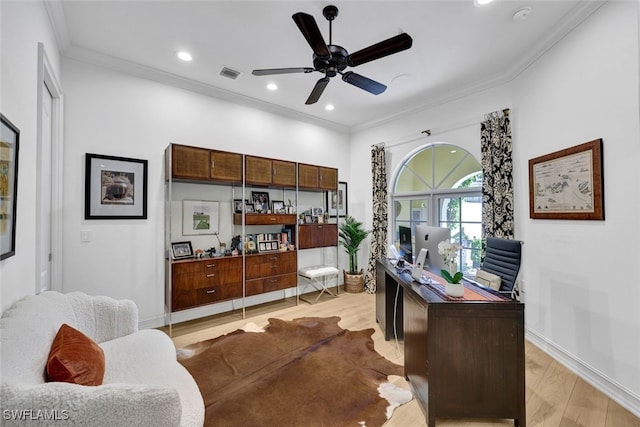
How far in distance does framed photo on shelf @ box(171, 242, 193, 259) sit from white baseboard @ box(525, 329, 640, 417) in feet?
13.4

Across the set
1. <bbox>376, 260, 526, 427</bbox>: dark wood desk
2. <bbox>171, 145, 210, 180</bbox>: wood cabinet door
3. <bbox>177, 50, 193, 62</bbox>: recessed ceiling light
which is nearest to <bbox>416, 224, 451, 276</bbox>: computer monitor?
<bbox>376, 260, 526, 427</bbox>: dark wood desk

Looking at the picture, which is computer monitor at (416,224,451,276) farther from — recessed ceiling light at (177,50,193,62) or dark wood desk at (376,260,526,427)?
recessed ceiling light at (177,50,193,62)

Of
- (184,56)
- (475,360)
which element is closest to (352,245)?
(475,360)

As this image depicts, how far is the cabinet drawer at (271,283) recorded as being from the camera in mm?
3660

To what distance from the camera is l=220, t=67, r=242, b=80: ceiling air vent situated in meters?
3.21

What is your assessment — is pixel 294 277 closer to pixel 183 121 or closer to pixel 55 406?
pixel 183 121

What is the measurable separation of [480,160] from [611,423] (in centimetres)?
268

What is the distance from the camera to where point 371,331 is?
10.5 feet

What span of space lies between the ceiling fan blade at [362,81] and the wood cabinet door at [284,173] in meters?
1.79

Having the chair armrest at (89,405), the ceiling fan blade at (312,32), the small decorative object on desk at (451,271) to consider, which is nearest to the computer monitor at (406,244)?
the small decorative object on desk at (451,271)

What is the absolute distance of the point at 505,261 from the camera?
2.54 metres

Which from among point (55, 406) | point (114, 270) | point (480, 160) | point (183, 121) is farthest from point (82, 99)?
point (480, 160)

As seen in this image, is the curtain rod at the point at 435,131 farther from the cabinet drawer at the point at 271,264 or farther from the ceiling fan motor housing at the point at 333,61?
the cabinet drawer at the point at 271,264

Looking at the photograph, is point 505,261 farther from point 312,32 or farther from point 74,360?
point 74,360
